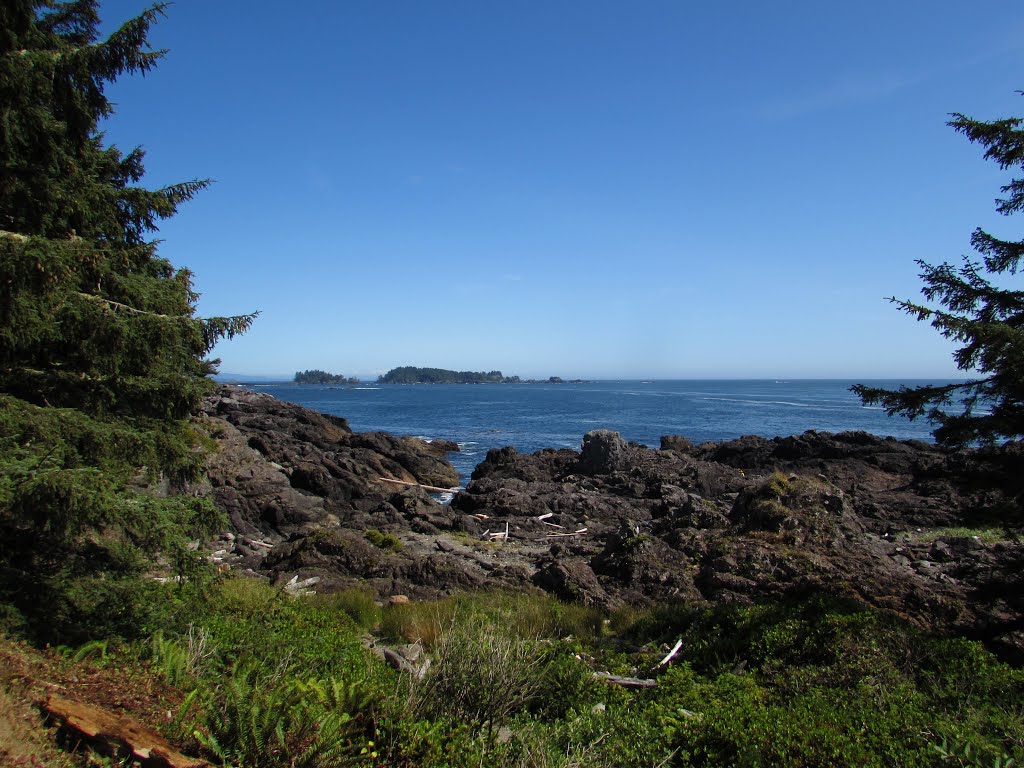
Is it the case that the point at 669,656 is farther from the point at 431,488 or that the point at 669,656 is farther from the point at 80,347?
the point at 431,488

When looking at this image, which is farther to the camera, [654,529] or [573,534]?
[573,534]

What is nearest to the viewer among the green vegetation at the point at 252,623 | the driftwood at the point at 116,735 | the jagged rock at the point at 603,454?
the driftwood at the point at 116,735

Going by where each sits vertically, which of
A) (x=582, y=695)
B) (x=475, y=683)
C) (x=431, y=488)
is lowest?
(x=431, y=488)

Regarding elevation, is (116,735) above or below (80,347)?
below

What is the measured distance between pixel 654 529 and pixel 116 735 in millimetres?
13237

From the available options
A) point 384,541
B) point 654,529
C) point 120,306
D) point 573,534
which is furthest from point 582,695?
point 573,534

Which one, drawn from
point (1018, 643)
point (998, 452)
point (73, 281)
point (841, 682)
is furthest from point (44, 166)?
point (1018, 643)

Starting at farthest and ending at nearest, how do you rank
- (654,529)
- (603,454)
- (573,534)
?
(603,454), (573,534), (654,529)

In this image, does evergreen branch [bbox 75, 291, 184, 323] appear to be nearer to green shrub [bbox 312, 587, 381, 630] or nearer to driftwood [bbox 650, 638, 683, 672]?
green shrub [bbox 312, 587, 381, 630]

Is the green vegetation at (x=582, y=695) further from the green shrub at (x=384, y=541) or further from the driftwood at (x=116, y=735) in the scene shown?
the green shrub at (x=384, y=541)

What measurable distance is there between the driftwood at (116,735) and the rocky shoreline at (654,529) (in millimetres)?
6556

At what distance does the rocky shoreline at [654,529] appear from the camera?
8.78 metres

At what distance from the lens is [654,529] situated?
15.2 meters

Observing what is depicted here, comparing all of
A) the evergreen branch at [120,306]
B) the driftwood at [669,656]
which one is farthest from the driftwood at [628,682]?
the evergreen branch at [120,306]
